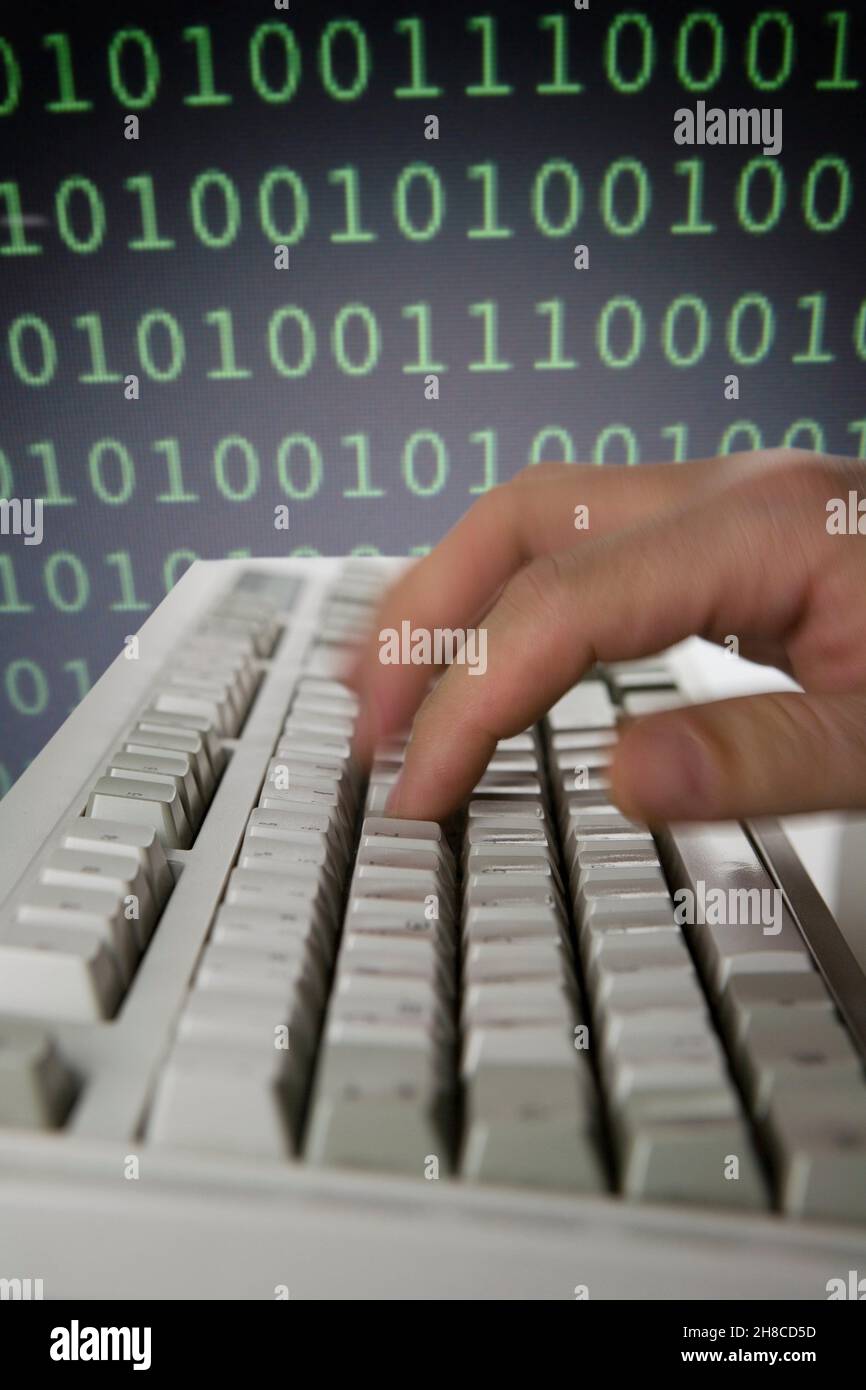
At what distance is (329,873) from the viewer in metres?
0.47

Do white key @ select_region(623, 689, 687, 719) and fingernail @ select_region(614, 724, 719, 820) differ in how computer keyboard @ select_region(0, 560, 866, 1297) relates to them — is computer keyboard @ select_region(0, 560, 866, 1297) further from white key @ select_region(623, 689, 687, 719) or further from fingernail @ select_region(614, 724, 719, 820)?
white key @ select_region(623, 689, 687, 719)

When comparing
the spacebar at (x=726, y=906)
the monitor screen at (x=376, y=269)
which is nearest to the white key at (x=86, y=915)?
the spacebar at (x=726, y=906)

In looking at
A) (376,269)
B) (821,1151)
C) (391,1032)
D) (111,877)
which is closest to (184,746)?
(111,877)

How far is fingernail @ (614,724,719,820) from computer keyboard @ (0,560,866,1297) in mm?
49

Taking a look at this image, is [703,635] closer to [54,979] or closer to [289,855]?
[289,855]

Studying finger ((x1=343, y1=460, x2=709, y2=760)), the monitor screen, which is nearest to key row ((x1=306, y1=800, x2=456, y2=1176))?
finger ((x1=343, y1=460, x2=709, y2=760))

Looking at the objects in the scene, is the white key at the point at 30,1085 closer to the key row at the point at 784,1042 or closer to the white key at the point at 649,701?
the key row at the point at 784,1042

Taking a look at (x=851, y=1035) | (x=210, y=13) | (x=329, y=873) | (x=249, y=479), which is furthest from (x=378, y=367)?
(x=851, y=1035)

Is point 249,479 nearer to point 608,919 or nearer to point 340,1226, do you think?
point 608,919

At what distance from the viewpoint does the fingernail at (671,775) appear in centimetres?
41

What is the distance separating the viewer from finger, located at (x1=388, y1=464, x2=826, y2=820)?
0.52 metres

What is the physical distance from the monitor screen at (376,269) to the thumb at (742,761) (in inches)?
17.1
